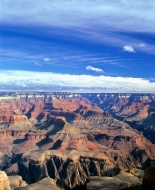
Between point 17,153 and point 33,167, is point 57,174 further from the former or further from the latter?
point 17,153

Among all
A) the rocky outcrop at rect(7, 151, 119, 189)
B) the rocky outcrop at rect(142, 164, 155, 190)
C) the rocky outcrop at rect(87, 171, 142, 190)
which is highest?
the rocky outcrop at rect(142, 164, 155, 190)

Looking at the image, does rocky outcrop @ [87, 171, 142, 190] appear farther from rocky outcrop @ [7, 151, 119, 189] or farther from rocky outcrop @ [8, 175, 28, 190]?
rocky outcrop @ [7, 151, 119, 189]

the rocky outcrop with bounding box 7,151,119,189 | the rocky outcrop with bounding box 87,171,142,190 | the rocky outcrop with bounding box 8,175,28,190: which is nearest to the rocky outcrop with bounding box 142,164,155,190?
the rocky outcrop with bounding box 87,171,142,190

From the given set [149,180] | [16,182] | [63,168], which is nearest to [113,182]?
[16,182]

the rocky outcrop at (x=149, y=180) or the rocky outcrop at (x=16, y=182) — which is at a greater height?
the rocky outcrop at (x=149, y=180)

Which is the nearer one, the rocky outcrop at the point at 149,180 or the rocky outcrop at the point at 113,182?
the rocky outcrop at the point at 149,180

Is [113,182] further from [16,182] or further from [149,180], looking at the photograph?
[149,180]

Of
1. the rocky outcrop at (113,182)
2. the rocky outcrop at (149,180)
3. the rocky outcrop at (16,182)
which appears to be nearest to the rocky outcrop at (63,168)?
the rocky outcrop at (16,182)

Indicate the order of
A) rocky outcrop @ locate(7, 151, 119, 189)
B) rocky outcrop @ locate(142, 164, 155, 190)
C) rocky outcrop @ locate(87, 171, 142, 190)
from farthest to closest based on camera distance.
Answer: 1. rocky outcrop @ locate(7, 151, 119, 189)
2. rocky outcrop @ locate(87, 171, 142, 190)
3. rocky outcrop @ locate(142, 164, 155, 190)

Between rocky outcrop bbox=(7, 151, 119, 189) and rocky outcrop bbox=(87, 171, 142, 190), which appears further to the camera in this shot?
rocky outcrop bbox=(7, 151, 119, 189)

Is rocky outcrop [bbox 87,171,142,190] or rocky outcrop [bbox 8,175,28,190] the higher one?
rocky outcrop [bbox 87,171,142,190]

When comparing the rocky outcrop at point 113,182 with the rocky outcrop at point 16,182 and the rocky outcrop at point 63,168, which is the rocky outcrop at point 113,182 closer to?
the rocky outcrop at point 16,182
